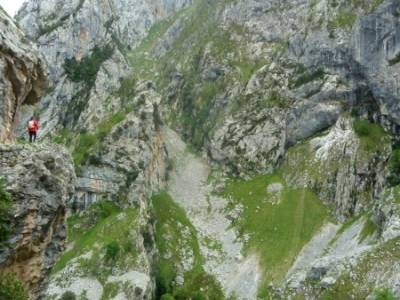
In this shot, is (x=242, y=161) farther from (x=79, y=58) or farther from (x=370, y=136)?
(x=79, y=58)

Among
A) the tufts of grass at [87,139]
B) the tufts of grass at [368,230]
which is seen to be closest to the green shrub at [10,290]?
the tufts of grass at [368,230]

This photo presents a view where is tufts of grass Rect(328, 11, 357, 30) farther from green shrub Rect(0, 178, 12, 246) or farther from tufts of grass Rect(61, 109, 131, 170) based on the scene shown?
green shrub Rect(0, 178, 12, 246)

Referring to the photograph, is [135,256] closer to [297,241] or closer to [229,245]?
[229,245]

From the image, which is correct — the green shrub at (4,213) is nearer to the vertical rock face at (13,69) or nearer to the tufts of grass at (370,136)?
the vertical rock face at (13,69)

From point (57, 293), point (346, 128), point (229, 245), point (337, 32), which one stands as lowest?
point (57, 293)

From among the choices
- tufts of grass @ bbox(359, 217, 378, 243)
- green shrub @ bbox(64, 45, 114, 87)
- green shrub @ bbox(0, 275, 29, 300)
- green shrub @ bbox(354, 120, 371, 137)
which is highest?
green shrub @ bbox(64, 45, 114, 87)

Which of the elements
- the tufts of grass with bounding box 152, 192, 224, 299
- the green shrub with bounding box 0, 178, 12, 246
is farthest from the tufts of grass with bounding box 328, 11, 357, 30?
the green shrub with bounding box 0, 178, 12, 246

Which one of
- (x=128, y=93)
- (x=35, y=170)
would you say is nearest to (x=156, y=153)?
(x=128, y=93)
